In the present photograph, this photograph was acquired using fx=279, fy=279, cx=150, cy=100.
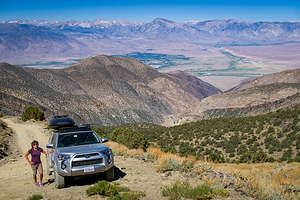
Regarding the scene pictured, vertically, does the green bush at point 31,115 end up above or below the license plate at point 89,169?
below

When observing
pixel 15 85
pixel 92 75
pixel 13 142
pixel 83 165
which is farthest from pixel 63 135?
pixel 92 75

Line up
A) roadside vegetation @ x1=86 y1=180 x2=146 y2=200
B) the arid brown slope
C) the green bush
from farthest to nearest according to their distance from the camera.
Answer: the arid brown slope
the green bush
roadside vegetation @ x1=86 y1=180 x2=146 y2=200

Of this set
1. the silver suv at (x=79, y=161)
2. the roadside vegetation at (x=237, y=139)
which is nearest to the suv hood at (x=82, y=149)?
the silver suv at (x=79, y=161)

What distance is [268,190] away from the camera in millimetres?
7832

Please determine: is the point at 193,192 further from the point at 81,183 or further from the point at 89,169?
the point at 81,183

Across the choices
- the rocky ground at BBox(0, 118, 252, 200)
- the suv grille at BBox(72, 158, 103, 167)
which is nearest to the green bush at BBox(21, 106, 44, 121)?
the rocky ground at BBox(0, 118, 252, 200)

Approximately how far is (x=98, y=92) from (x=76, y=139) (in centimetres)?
9341

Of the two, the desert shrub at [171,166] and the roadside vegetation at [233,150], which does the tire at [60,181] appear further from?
the desert shrub at [171,166]

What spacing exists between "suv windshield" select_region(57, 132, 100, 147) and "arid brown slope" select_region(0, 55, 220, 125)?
49.4 m

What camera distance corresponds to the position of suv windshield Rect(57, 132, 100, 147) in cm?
1011

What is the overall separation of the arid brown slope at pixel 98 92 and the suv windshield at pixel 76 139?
4940cm

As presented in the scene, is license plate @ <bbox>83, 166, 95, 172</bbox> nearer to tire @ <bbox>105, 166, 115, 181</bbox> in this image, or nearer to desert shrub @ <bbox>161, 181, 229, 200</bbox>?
tire @ <bbox>105, 166, 115, 181</bbox>

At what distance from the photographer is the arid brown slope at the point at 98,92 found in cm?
7312

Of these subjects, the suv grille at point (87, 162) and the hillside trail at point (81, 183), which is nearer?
the hillside trail at point (81, 183)
